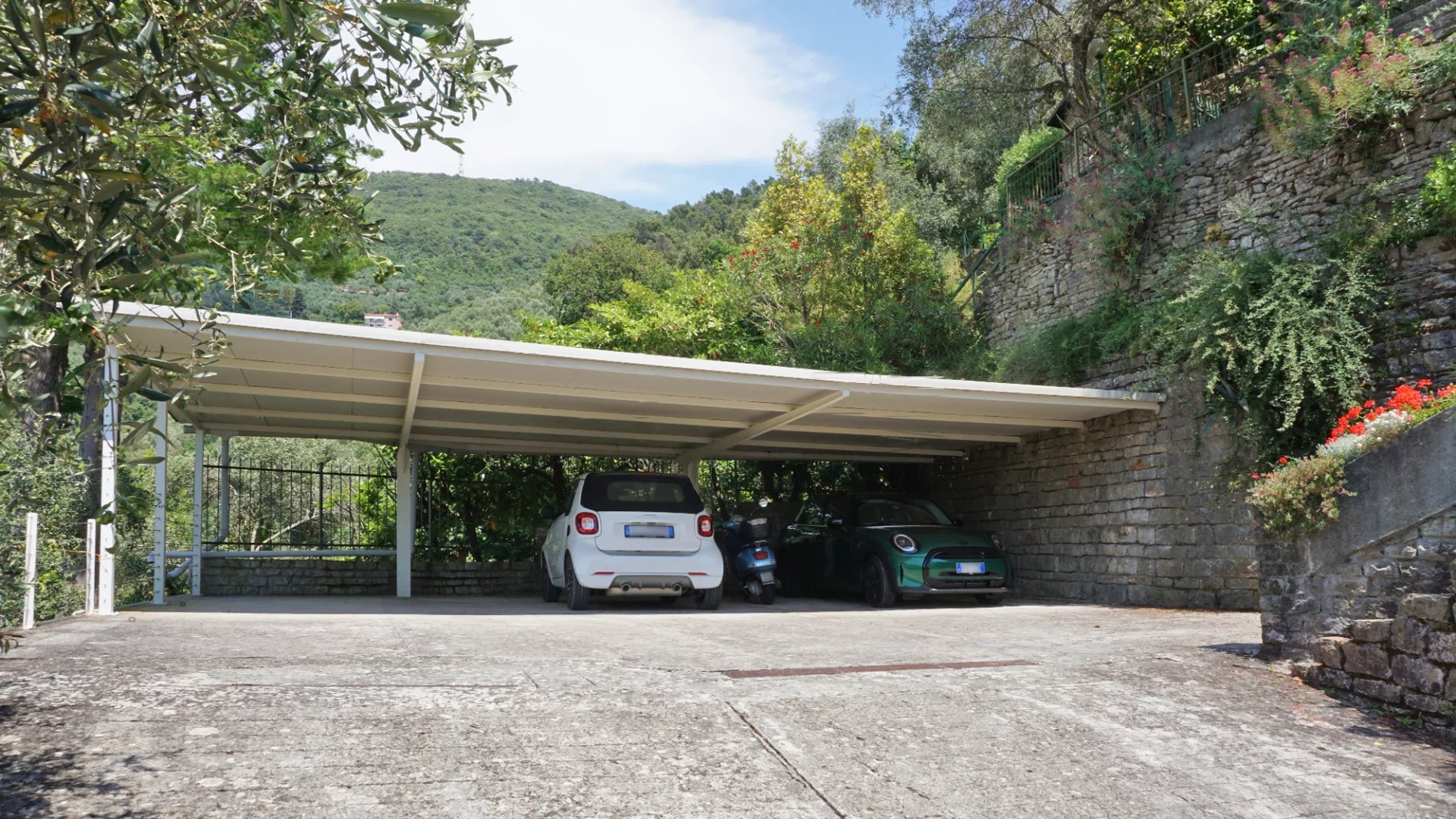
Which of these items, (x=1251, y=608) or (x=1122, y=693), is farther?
(x=1251, y=608)

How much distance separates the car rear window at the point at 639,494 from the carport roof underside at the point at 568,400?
981mm

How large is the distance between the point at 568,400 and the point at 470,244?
49.2 metres

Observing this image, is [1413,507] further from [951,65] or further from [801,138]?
[801,138]

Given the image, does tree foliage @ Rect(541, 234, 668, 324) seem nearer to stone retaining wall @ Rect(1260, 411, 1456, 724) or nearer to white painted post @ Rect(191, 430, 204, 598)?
white painted post @ Rect(191, 430, 204, 598)

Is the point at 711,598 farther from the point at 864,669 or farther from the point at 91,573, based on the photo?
the point at 91,573

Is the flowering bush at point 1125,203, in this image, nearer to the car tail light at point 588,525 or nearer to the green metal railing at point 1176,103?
the green metal railing at point 1176,103

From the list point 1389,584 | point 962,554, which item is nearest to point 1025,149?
point 962,554

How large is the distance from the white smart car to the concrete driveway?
3.37 m

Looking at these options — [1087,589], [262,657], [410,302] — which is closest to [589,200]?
[410,302]

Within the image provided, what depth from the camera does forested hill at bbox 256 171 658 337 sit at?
42688mm

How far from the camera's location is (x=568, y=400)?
1161 centimetres

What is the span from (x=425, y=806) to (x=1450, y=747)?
14.3ft

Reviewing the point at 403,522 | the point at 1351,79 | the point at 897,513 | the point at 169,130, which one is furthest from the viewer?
the point at 403,522

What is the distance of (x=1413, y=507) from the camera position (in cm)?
Result: 509
